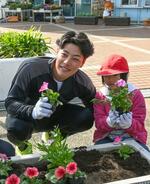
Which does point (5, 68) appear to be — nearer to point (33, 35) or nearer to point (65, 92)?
point (33, 35)

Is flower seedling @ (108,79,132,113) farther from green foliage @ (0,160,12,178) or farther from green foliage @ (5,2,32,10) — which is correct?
green foliage @ (5,2,32,10)

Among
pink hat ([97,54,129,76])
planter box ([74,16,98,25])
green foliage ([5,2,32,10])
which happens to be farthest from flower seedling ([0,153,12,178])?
green foliage ([5,2,32,10])

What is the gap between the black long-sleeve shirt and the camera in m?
3.05

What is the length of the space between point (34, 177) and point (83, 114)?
3.91 feet

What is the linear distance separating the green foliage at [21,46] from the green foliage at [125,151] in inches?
126

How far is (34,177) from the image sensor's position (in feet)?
7.31

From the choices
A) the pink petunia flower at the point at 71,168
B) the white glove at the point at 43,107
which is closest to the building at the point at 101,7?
the white glove at the point at 43,107

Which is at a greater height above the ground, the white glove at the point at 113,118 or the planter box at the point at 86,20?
the white glove at the point at 113,118

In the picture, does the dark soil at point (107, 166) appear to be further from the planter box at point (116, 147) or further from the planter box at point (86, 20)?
the planter box at point (86, 20)

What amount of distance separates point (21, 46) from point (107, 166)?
3.50m

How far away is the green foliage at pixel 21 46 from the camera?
18.8 ft

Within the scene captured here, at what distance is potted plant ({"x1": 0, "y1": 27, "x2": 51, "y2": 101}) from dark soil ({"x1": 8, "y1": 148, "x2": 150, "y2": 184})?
306 centimetres

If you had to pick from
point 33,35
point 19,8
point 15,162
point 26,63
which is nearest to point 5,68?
point 33,35

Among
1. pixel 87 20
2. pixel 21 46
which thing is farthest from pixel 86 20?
pixel 21 46
